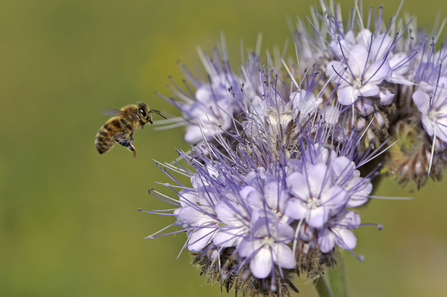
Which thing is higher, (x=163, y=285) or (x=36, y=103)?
(x=36, y=103)

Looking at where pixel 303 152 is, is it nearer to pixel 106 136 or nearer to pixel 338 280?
pixel 338 280

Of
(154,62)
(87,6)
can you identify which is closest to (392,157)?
(154,62)

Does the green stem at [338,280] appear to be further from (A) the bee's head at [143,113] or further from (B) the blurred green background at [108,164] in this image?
→ (B) the blurred green background at [108,164]

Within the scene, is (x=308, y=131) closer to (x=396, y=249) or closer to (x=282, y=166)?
(x=282, y=166)

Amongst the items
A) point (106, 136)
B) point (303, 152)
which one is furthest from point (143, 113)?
point (303, 152)

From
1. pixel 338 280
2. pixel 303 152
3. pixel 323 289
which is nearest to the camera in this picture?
pixel 303 152

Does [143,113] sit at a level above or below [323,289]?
above

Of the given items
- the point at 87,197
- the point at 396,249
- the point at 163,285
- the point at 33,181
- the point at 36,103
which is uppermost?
the point at 36,103

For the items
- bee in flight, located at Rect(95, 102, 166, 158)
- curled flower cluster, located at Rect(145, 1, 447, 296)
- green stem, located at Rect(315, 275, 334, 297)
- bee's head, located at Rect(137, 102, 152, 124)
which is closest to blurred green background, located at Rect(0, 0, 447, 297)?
bee's head, located at Rect(137, 102, 152, 124)
